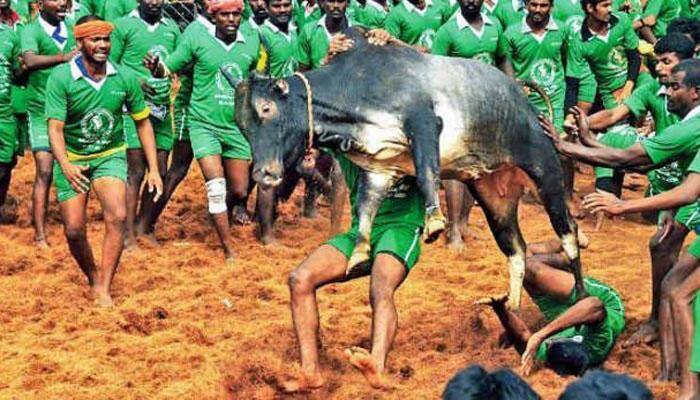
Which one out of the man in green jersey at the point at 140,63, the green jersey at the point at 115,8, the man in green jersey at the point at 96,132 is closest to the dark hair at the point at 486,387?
the man in green jersey at the point at 96,132

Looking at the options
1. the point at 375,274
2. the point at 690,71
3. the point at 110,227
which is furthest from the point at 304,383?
the point at 690,71

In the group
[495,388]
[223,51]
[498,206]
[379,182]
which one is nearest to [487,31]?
[223,51]

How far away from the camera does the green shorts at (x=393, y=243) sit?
7062mm

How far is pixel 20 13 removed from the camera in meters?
12.0

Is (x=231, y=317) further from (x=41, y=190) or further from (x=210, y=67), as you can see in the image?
(x=41, y=190)

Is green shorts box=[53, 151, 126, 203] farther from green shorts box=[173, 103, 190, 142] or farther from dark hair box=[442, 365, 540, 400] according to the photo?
dark hair box=[442, 365, 540, 400]

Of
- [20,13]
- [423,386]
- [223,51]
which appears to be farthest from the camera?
[20,13]

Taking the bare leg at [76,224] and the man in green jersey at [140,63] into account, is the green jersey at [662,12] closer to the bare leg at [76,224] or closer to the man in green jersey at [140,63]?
the man in green jersey at [140,63]

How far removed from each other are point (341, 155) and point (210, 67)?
11.1ft

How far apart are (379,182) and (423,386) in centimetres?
127

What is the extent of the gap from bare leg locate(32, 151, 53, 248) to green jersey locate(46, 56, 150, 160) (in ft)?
5.47

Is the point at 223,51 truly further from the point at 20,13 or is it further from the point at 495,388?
the point at 495,388

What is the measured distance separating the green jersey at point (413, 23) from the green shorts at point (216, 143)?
6.82 ft

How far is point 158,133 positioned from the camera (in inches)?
412
